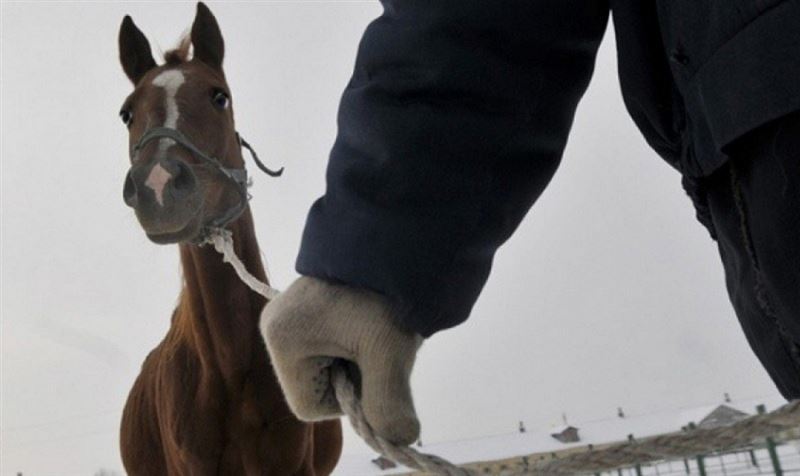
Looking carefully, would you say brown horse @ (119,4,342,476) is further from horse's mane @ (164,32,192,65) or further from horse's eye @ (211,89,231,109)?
horse's mane @ (164,32,192,65)

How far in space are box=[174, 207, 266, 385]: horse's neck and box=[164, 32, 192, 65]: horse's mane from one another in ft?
2.96

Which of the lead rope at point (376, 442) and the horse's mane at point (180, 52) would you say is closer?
the lead rope at point (376, 442)

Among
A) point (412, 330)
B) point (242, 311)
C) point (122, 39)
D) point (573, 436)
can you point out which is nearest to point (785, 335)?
point (412, 330)

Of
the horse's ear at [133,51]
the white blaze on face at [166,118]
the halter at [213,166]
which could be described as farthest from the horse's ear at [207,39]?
the halter at [213,166]

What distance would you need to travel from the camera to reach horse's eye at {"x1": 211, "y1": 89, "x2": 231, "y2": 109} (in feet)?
9.92

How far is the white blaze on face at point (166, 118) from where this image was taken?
96.7 inches

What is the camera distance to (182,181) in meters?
2.55

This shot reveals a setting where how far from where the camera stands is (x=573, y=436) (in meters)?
37.2

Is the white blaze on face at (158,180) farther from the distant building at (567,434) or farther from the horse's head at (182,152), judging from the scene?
the distant building at (567,434)

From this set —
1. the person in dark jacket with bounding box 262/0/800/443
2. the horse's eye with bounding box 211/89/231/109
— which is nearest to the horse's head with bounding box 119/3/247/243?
the horse's eye with bounding box 211/89/231/109

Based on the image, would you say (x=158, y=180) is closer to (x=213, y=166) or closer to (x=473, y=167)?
(x=213, y=166)

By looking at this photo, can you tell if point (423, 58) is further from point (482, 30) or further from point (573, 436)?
point (573, 436)

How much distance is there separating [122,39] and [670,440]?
136 inches

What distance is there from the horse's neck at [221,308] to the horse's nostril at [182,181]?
0.38m
